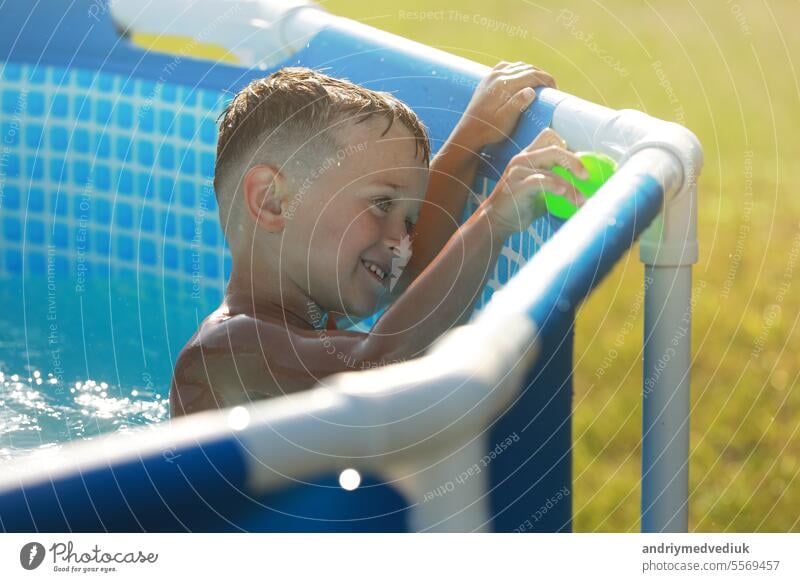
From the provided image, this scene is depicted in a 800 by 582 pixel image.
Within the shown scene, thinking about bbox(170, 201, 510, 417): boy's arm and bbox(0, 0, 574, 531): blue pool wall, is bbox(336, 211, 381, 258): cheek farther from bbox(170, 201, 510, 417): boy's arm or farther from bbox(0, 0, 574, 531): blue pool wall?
bbox(0, 0, 574, 531): blue pool wall

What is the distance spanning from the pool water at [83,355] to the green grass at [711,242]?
0.36 metres

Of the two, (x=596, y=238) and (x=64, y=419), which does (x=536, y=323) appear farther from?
(x=64, y=419)

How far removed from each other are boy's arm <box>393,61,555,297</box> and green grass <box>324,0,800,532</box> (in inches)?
6.1

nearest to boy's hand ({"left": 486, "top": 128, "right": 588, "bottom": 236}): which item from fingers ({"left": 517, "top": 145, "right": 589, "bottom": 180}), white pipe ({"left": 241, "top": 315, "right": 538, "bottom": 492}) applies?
fingers ({"left": 517, "top": 145, "right": 589, "bottom": 180})

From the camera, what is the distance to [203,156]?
1122 mm

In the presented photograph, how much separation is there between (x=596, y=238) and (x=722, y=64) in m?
1.34

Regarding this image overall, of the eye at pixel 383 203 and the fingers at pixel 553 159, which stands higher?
the fingers at pixel 553 159

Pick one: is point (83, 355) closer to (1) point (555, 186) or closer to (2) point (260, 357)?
(2) point (260, 357)

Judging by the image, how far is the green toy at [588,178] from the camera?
0.76 metres

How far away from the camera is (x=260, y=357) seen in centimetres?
78

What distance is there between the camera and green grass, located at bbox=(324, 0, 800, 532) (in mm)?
1085

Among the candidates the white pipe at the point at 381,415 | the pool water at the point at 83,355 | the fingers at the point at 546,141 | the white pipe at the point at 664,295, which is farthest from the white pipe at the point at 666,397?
the pool water at the point at 83,355

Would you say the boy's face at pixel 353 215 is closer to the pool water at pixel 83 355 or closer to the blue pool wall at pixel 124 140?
the blue pool wall at pixel 124 140

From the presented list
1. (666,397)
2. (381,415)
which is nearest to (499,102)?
(666,397)
